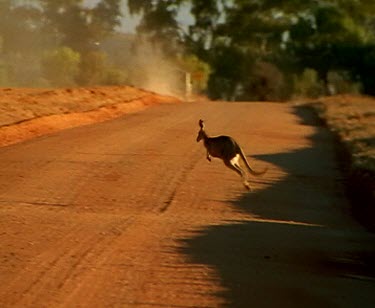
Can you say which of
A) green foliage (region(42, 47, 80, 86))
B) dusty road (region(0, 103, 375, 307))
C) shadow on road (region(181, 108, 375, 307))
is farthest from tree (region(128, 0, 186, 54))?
shadow on road (region(181, 108, 375, 307))

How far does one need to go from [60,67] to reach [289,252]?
190ft

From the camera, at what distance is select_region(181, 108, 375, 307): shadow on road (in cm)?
999

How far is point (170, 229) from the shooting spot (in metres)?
13.6

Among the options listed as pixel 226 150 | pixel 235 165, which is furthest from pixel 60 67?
pixel 226 150

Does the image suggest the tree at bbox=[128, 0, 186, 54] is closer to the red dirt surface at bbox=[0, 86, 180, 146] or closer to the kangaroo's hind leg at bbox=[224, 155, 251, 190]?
the red dirt surface at bbox=[0, 86, 180, 146]

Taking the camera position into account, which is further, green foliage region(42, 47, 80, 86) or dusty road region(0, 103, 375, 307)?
green foliage region(42, 47, 80, 86)

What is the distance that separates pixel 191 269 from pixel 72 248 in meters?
1.54

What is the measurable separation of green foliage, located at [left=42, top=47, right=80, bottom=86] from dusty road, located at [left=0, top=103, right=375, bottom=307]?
141ft

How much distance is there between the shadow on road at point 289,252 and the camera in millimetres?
9992

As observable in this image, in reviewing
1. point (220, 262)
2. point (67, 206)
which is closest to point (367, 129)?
point (67, 206)

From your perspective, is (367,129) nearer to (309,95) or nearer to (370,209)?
(370,209)

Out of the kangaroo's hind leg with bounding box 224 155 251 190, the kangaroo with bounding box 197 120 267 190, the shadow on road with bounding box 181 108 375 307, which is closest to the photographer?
the shadow on road with bounding box 181 108 375 307

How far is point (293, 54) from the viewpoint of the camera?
255 feet

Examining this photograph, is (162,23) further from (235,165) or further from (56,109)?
(235,165)
